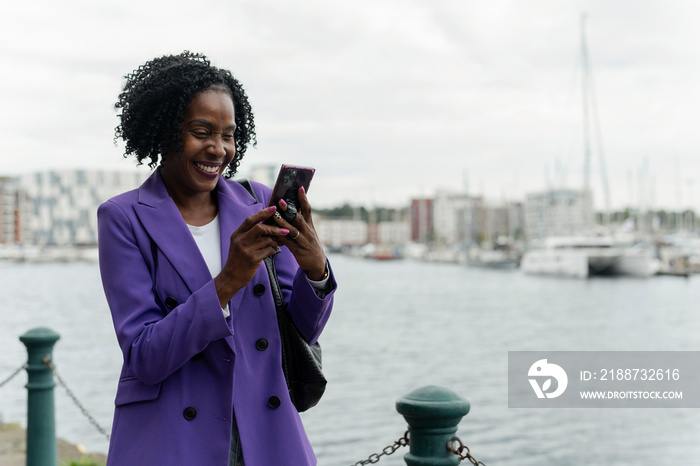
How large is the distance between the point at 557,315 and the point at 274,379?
31.0 meters

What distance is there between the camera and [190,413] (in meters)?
1.75

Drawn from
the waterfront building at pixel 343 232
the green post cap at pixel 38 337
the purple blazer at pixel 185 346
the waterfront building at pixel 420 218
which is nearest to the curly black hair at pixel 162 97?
the purple blazer at pixel 185 346

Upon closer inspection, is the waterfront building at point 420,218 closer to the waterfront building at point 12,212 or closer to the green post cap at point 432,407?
the waterfront building at point 12,212

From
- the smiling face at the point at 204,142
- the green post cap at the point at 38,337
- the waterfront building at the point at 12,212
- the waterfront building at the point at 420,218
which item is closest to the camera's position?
the smiling face at the point at 204,142

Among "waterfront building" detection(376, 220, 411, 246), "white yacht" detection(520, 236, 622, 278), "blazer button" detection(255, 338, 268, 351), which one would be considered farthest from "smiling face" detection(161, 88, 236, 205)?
"waterfront building" detection(376, 220, 411, 246)

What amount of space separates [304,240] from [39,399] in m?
3.43

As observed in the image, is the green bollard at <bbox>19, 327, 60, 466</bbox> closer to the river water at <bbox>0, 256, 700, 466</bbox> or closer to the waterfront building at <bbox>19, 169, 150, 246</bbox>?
the river water at <bbox>0, 256, 700, 466</bbox>

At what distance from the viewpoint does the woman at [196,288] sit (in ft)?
5.57

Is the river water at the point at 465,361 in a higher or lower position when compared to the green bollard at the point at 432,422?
lower

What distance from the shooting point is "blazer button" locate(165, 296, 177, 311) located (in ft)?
5.80

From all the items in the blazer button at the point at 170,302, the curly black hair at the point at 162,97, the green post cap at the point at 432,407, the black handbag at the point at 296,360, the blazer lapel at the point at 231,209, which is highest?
the curly black hair at the point at 162,97

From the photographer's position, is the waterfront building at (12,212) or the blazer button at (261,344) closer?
the blazer button at (261,344)

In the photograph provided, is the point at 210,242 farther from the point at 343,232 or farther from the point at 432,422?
the point at 343,232

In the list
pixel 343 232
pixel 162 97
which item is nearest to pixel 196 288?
pixel 162 97
